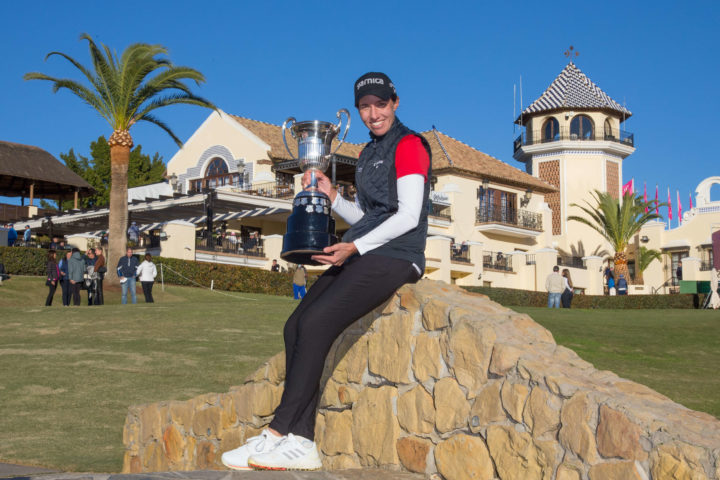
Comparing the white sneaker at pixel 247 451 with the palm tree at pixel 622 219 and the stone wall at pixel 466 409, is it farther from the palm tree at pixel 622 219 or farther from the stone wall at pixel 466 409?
the palm tree at pixel 622 219

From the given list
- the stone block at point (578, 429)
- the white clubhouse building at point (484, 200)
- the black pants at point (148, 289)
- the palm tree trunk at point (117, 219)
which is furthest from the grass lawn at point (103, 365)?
the white clubhouse building at point (484, 200)

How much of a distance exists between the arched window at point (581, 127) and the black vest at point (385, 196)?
4653cm

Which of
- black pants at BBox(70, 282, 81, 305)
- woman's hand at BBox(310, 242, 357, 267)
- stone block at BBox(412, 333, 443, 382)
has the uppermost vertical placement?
woman's hand at BBox(310, 242, 357, 267)

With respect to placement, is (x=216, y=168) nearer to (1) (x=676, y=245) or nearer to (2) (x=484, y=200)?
(2) (x=484, y=200)

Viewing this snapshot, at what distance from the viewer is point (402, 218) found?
387 cm

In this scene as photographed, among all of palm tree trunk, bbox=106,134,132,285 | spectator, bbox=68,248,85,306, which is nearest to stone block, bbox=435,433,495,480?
spectator, bbox=68,248,85,306

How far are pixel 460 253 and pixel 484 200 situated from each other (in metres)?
6.28

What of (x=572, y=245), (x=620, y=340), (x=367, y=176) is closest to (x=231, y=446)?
(x=367, y=176)

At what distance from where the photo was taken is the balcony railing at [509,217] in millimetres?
42719

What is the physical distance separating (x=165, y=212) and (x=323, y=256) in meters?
32.7

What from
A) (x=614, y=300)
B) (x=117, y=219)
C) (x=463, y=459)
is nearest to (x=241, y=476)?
(x=463, y=459)

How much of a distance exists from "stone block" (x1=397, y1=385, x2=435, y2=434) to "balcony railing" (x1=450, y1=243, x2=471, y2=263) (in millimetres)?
33175

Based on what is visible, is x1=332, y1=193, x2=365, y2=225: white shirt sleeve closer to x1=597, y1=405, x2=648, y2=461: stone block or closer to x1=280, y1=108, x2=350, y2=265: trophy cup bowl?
x1=280, y1=108, x2=350, y2=265: trophy cup bowl

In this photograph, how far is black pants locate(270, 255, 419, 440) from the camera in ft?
12.5
